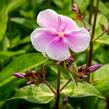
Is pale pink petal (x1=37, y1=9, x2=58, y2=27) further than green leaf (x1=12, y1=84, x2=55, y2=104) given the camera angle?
No

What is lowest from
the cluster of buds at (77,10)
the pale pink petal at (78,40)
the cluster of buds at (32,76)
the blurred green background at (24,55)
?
the blurred green background at (24,55)

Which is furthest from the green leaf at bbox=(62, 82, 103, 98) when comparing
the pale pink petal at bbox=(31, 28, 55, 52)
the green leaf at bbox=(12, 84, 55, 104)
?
the pale pink petal at bbox=(31, 28, 55, 52)

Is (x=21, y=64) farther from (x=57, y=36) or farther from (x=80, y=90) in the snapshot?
(x=57, y=36)

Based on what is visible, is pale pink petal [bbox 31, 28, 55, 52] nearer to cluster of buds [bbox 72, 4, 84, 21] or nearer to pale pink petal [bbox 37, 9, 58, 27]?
pale pink petal [bbox 37, 9, 58, 27]

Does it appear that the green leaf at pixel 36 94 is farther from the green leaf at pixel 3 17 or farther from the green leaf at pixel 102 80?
the green leaf at pixel 3 17

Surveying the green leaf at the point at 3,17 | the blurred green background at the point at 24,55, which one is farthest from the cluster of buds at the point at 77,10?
the green leaf at the point at 3,17

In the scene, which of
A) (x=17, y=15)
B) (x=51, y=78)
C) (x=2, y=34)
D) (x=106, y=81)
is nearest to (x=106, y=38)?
(x=106, y=81)

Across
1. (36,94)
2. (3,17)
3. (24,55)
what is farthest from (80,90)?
(3,17)

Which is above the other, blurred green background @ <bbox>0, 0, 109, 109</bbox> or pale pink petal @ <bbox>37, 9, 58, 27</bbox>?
pale pink petal @ <bbox>37, 9, 58, 27</bbox>
